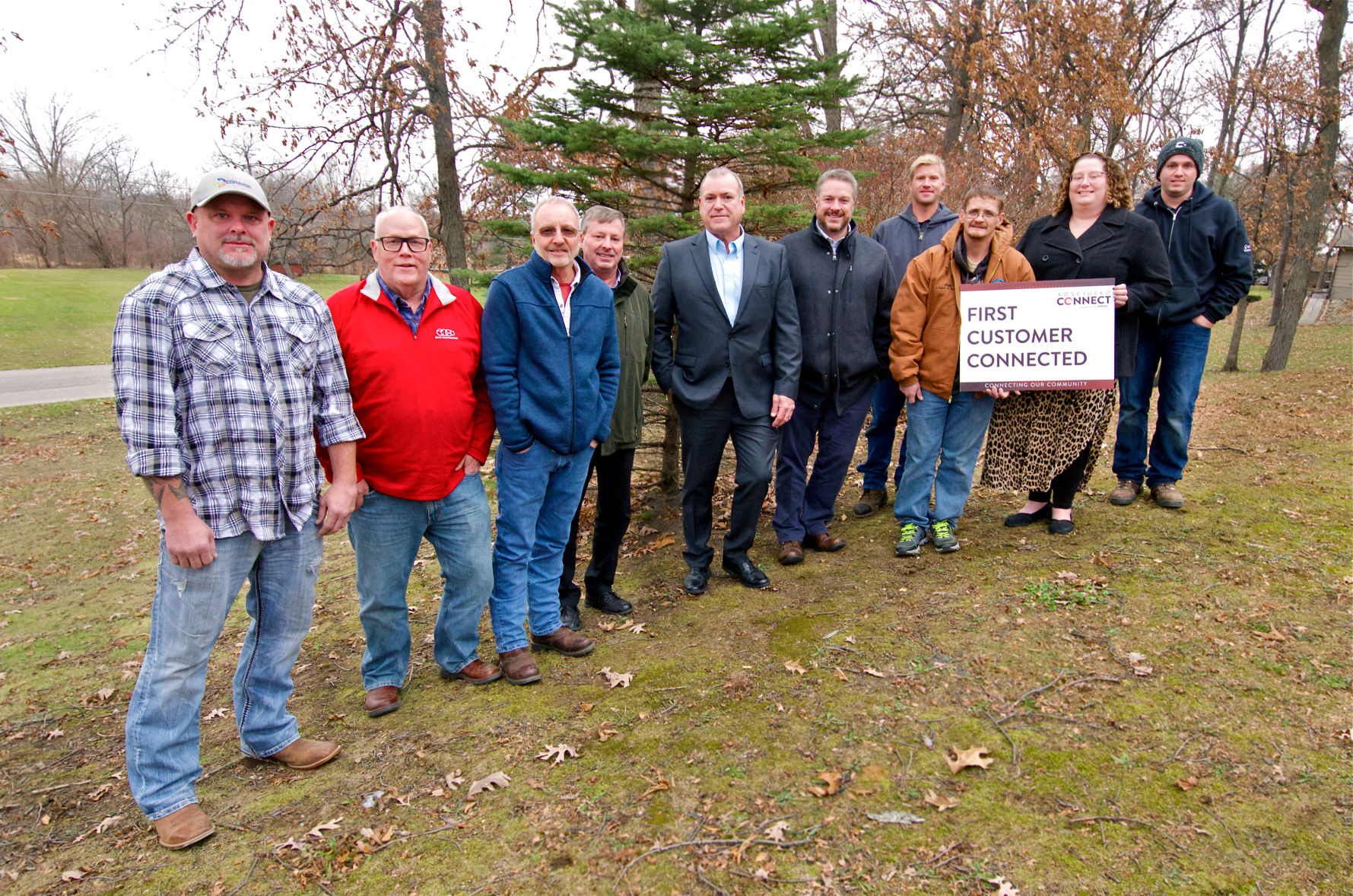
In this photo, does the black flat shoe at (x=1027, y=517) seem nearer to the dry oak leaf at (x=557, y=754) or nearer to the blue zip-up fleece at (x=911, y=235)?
the blue zip-up fleece at (x=911, y=235)

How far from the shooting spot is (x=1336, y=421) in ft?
28.0

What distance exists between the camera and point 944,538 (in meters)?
5.31

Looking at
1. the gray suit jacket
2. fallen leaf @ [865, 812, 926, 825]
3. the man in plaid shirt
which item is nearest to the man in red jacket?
the man in plaid shirt

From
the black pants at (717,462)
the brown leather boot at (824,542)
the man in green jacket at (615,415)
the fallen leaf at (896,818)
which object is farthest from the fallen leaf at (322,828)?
the brown leather boot at (824,542)

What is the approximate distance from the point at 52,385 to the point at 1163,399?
2451cm

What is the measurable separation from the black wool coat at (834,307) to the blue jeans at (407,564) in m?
2.43

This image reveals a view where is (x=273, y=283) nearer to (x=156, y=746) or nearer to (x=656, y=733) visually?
(x=156, y=746)

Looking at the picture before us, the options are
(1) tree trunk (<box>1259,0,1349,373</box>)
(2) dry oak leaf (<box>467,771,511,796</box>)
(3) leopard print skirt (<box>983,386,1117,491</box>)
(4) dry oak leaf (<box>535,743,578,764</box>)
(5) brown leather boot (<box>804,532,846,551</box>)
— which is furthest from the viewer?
(1) tree trunk (<box>1259,0,1349,373</box>)

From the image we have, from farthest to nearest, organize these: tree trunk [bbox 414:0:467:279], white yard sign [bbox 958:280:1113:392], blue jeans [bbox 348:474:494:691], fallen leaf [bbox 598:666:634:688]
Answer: tree trunk [bbox 414:0:467:279] < white yard sign [bbox 958:280:1113:392] < fallen leaf [bbox 598:666:634:688] < blue jeans [bbox 348:474:494:691]

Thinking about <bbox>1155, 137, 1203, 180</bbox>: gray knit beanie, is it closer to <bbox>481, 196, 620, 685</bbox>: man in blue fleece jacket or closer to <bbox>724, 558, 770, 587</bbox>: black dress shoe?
<bbox>724, 558, 770, 587</bbox>: black dress shoe

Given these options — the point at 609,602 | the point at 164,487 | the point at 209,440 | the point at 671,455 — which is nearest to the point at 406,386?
the point at 209,440

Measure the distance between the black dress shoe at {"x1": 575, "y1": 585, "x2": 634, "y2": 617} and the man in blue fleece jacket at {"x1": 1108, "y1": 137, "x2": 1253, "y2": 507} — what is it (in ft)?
12.5

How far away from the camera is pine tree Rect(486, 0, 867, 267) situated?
19.7ft

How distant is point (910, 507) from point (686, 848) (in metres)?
3.22
